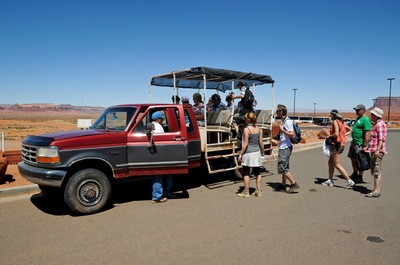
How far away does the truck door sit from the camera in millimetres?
6230

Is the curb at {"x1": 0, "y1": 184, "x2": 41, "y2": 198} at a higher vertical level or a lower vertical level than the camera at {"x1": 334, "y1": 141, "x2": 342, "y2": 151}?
lower

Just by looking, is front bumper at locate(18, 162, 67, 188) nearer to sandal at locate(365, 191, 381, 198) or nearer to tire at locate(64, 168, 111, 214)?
tire at locate(64, 168, 111, 214)

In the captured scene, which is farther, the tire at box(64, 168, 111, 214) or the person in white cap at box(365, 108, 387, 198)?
the person in white cap at box(365, 108, 387, 198)

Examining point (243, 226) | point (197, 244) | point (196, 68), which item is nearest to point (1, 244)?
point (197, 244)

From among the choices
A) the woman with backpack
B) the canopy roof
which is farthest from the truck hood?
the woman with backpack

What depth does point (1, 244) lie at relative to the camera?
4.43 m

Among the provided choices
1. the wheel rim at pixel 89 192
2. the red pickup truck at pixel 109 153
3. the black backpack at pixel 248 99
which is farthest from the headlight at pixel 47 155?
the black backpack at pixel 248 99

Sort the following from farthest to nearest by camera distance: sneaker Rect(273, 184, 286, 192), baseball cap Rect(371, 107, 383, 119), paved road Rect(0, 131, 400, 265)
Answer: sneaker Rect(273, 184, 286, 192) → baseball cap Rect(371, 107, 383, 119) → paved road Rect(0, 131, 400, 265)

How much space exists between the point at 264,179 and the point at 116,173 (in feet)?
15.1

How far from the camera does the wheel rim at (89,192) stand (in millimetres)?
5668

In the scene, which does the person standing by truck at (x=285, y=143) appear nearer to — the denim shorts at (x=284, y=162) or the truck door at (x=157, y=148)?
the denim shorts at (x=284, y=162)

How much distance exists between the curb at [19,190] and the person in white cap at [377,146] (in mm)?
7403

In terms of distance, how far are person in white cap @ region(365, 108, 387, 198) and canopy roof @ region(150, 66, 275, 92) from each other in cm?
347

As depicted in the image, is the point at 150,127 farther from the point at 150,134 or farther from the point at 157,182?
the point at 157,182
